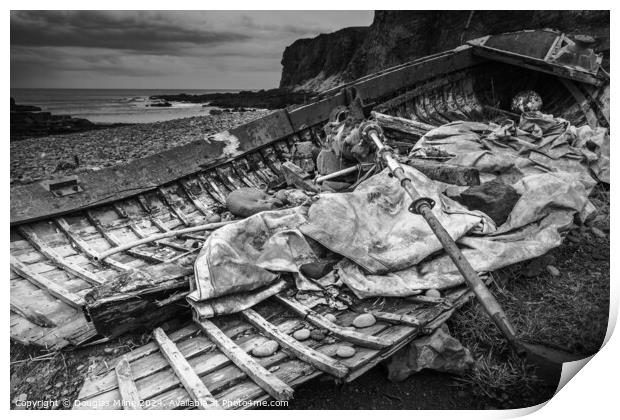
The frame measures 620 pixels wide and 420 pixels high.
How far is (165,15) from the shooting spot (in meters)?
2.59

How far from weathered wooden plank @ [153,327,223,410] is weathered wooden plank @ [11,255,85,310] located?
2.31ft

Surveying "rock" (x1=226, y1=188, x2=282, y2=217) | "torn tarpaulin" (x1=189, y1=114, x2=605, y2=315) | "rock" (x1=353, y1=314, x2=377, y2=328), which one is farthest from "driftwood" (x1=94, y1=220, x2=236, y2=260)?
"rock" (x1=353, y1=314, x2=377, y2=328)

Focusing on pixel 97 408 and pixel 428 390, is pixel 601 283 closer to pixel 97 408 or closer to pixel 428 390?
pixel 428 390

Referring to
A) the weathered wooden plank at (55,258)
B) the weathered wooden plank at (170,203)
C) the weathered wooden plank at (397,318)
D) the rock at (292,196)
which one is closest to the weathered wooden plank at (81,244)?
the weathered wooden plank at (55,258)

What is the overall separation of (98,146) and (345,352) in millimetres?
8338

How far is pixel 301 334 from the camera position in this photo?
245 cm

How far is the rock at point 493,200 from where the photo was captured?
334 cm

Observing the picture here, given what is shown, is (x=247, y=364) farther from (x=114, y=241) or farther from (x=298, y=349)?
(x=114, y=241)

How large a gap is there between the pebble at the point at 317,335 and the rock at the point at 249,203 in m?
1.62

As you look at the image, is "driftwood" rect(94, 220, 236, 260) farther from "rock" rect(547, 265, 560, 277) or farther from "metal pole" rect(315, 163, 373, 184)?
"rock" rect(547, 265, 560, 277)

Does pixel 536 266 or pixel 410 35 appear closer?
pixel 536 266

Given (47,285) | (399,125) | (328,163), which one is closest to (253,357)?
(47,285)

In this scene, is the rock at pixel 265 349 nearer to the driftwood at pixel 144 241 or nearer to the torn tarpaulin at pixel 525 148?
the driftwood at pixel 144 241
